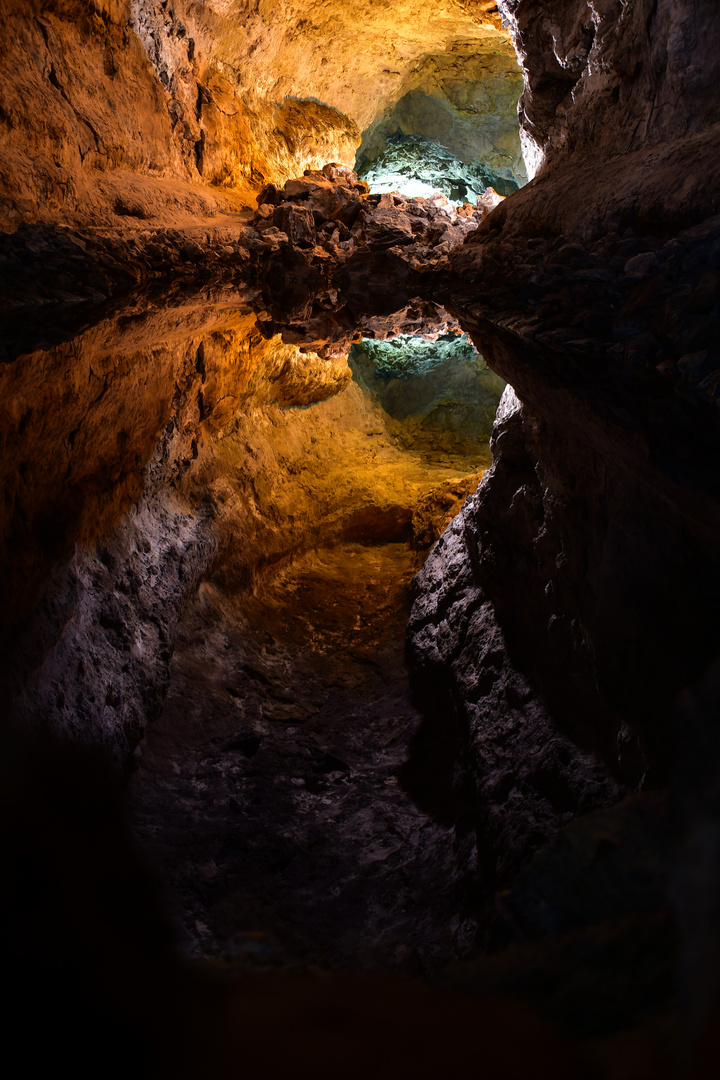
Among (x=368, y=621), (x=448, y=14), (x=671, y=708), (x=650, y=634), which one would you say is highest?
(x=448, y=14)

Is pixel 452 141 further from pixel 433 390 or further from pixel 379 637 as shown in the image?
pixel 379 637

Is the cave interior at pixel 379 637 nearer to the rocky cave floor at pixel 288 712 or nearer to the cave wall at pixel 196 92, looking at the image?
the rocky cave floor at pixel 288 712

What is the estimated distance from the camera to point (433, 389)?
8.15 metres

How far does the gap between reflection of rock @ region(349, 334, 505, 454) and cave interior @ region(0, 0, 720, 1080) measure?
0.18 metres

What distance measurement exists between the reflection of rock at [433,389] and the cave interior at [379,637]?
0.18 metres

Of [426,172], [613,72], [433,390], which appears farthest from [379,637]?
[426,172]

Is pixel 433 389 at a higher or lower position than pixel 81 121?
lower

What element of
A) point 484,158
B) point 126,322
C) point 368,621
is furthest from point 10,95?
point 484,158

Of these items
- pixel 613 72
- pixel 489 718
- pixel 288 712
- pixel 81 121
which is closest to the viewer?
pixel 489 718

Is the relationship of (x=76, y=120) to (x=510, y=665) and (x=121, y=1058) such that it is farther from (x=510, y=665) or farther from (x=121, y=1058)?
(x=121, y=1058)

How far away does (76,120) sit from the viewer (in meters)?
7.36

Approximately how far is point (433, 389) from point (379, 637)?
553cm

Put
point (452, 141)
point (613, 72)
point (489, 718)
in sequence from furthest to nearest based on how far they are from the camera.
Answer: point (452, 141) → point (613, 72) → point (489, 718)

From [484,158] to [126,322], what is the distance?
519 inches
